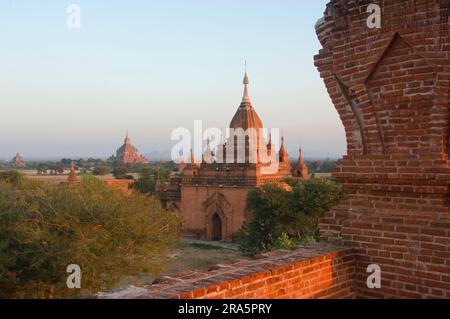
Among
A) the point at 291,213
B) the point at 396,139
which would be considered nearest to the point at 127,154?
the point at 291,213

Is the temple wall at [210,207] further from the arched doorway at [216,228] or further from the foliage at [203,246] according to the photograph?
the foliage at [203,246]

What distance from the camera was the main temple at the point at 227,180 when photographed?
2992 centimetres

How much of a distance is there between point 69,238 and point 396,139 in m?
12.0

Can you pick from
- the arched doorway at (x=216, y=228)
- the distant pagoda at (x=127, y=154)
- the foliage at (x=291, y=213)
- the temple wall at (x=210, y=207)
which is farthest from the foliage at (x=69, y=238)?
the distant pagoda at (x=127, y=154)

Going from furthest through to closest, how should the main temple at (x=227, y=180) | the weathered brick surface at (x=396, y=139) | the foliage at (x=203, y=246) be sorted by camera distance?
1. the main temple at (x=227, y=180)
2. the foliage at (x=203, y=246)
3. the weathered brick surface at (x=396, y=139)

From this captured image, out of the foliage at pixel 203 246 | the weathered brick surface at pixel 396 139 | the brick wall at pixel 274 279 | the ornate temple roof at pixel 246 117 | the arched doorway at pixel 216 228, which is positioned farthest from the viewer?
the ornate temple roof at pixel 246 117

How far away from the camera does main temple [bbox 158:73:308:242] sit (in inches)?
1178

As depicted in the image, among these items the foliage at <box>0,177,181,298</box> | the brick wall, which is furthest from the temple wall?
the brick wall

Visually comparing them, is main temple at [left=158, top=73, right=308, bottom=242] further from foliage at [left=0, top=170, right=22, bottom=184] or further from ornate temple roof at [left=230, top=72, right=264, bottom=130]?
foliage at [left=0, top=170, right=22, bottom=184]

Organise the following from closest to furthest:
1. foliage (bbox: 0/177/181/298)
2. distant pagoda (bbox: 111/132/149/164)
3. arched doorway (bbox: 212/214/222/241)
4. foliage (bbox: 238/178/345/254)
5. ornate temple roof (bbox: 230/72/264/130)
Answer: foliage (bbox: 0/177/181/298) < foliage (bbox: 238/178/345/254) < arched doorway (bbox: 212/214/222/241) < ornate temple roof (bbox: 230/72/264/130) < distant pagoda (bbox: 111/132/149/164)

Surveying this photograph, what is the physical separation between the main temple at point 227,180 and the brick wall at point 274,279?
24.9 meters
